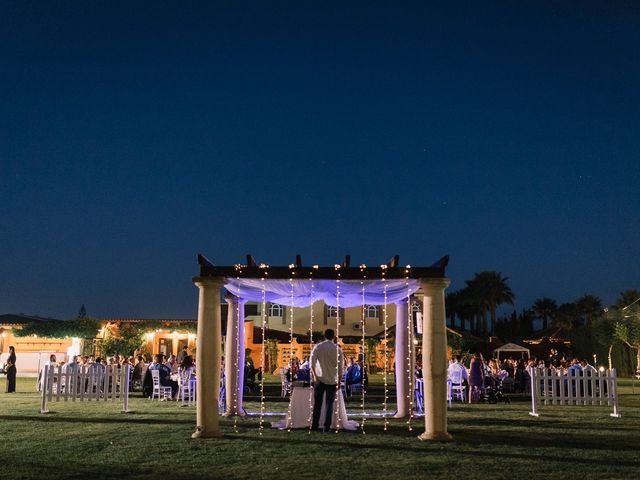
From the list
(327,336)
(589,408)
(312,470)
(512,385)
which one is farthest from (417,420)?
(512,385)

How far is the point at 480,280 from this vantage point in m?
74.4

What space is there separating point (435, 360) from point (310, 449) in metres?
2.54

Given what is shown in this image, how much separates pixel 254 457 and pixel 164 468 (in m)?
1.29

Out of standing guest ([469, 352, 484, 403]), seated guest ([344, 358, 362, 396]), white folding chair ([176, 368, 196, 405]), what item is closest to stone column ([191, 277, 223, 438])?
white folding chair ([176, 368, 196, 405])

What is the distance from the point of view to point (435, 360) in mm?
10289

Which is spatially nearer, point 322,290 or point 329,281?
point 329,281

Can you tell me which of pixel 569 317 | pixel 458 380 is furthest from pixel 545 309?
pixel 458 380

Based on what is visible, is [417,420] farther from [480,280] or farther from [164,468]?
[480,280]

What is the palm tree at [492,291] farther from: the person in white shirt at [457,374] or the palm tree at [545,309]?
the person in white shirt at [457,374]

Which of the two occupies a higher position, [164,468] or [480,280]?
[480,280]

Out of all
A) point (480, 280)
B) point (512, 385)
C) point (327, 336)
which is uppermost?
point (480, 280)

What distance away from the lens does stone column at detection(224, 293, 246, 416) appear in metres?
14.0

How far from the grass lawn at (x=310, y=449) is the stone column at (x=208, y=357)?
380 mm

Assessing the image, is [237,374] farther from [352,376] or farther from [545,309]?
[545,309]
